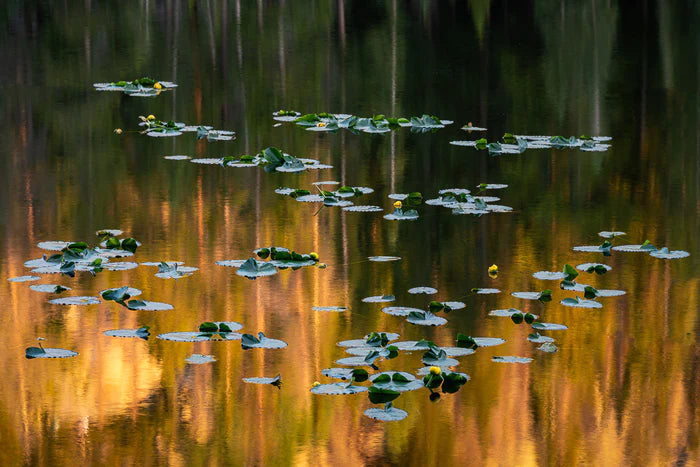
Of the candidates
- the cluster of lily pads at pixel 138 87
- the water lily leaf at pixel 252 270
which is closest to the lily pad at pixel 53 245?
the water lily leaf at pixel 252 270

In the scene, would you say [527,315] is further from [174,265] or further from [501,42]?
[501,42]

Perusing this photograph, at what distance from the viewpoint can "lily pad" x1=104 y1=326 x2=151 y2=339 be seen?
247 inches

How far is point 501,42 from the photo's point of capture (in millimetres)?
22781

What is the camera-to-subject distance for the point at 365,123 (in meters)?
13.1

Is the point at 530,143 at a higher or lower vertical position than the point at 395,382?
higher

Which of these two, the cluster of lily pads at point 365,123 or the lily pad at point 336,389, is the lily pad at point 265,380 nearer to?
the lily pad at point 336,389

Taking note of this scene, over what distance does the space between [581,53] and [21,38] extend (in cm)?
953

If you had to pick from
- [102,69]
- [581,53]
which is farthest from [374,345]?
[581,53]

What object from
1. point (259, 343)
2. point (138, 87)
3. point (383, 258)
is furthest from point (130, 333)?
point (138, 87)

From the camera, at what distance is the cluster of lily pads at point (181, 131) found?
12211 mm

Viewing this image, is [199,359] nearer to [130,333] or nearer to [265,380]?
[265,380]

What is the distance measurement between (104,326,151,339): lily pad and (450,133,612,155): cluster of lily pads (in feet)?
18.9

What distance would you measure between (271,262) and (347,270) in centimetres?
45

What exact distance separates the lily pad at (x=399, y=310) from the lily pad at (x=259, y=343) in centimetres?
72
